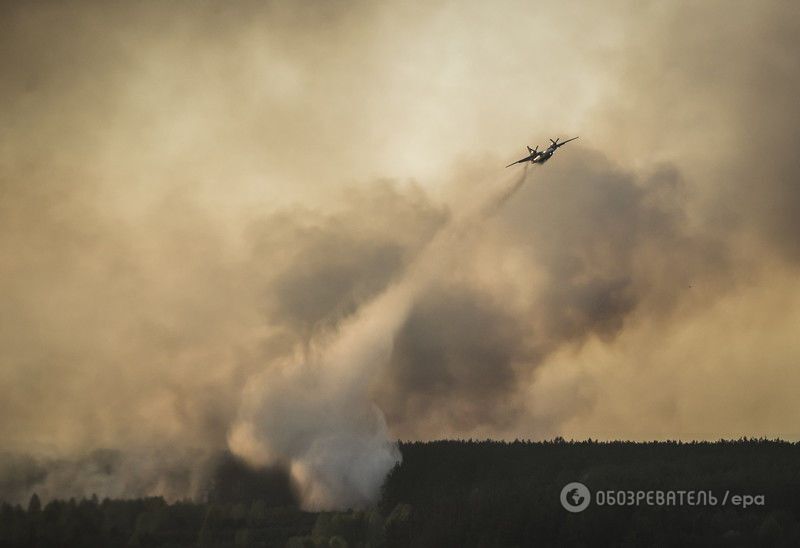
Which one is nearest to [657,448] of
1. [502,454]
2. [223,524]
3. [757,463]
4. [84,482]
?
[757,463]

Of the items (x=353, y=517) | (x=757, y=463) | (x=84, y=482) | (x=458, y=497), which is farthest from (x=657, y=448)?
(x=84, y=482)

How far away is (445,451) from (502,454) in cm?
1046

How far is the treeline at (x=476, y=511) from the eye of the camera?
120 metres

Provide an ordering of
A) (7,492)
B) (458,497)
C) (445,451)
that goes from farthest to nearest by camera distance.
Result: (445,451), (458,497), (7,492)

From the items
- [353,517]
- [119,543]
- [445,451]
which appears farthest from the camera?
[445,451]

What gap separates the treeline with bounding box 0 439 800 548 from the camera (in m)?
120

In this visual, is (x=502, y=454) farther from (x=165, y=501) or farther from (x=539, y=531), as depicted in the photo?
(x=165, y=501)

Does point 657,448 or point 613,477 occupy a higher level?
point 657,448

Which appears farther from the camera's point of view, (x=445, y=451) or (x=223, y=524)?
(x=445, y=451)

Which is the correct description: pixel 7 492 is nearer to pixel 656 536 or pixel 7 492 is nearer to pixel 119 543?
pixel 119 543

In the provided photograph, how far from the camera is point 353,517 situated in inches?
5492

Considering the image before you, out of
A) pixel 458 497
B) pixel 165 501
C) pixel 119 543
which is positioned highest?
pixel 458 497

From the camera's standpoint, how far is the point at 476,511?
147000 millimetres

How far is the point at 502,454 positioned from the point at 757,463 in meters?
43.7
